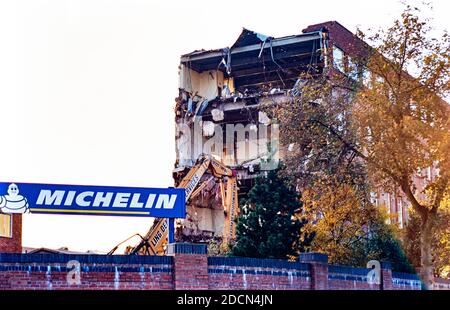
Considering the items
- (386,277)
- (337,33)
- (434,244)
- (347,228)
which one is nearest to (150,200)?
(386,277)

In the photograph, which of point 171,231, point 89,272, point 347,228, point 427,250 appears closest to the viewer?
point 89,272

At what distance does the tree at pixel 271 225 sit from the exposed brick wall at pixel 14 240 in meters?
8.58

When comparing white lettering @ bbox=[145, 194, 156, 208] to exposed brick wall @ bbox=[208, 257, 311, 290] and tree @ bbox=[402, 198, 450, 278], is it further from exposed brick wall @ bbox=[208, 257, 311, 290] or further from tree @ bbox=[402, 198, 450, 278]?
tree @ bbox=[402, 198, 450, 278]

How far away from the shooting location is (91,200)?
24.3 metres

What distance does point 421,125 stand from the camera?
102ft

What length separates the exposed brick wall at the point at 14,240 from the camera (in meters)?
36.3

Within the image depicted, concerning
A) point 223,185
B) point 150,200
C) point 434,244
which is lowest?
point 434,244

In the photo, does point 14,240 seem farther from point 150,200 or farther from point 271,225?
point 150,200

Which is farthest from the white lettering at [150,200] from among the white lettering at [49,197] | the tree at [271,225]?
the tree at [271,225]

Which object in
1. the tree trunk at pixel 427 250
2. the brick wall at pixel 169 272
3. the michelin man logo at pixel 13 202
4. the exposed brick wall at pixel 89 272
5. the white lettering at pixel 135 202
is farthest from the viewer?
the tree trunk at pixel 427 250

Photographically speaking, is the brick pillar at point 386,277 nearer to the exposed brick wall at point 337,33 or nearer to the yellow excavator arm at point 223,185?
the yellow excavator arm at point 223,185

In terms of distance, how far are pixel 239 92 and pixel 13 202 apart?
40.1m
